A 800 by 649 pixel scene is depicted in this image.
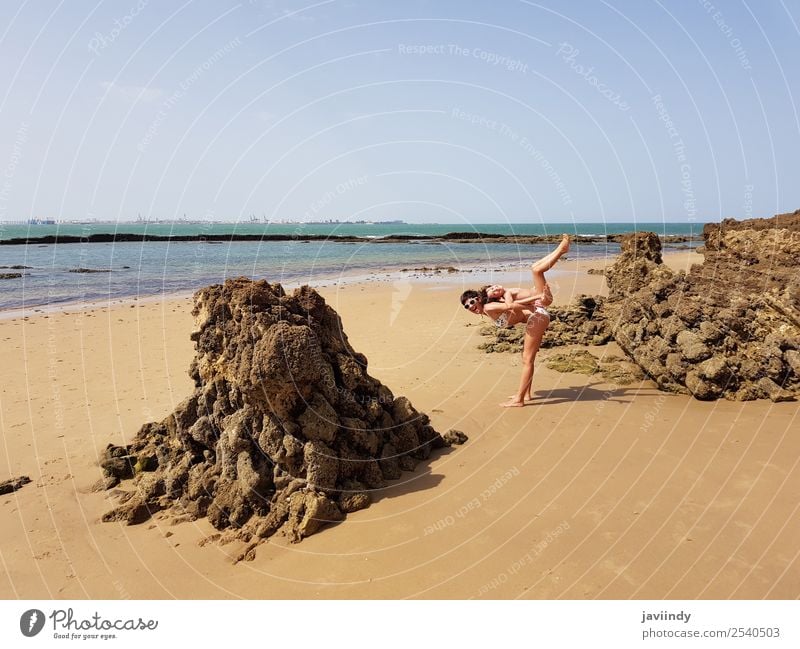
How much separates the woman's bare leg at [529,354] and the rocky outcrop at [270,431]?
1676 millimetres

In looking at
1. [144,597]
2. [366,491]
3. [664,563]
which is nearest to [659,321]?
[664,563]

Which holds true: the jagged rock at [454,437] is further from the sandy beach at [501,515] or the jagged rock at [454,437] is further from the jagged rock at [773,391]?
the jagged rock at [773,391]

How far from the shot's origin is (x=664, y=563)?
3.58 meters

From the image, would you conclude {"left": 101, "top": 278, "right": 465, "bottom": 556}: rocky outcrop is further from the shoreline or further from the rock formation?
the shoreline

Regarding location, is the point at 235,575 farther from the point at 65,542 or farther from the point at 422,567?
the point at 65,542

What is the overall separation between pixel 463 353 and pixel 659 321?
11.8 ft

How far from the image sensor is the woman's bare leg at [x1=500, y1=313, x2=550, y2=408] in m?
6.72

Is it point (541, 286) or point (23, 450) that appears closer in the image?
point (23, 450)
